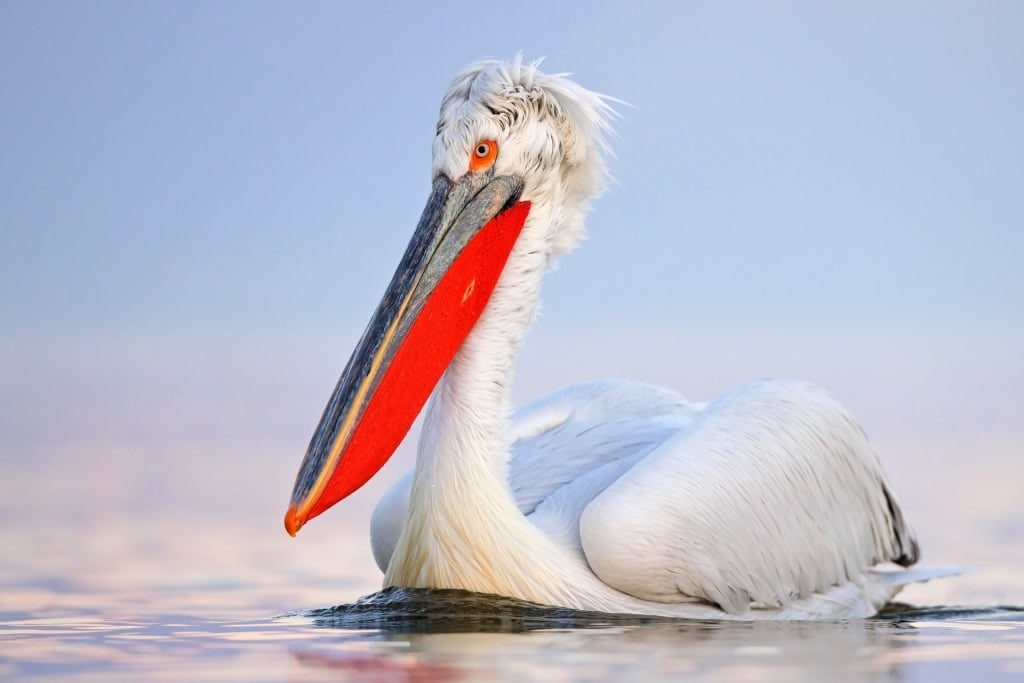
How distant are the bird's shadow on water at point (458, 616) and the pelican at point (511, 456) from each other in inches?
1.9

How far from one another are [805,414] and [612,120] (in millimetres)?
1386

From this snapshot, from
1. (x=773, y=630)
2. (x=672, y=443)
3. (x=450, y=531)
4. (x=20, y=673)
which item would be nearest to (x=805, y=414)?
(x=672, y=443)

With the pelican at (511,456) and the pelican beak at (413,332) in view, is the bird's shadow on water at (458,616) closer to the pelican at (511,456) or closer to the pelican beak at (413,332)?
the pelican at (511,456)

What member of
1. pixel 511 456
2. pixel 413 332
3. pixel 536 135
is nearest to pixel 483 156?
pixel 536 135

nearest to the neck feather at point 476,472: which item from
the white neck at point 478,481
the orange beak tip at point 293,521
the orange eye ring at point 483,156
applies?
the white neck at point 478,481

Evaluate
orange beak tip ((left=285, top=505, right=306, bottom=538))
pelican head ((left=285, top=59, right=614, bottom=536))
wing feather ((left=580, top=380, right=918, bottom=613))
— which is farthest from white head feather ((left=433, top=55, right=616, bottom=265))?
orange beak tip ((left=285, top=505, right=306, bottom=538))

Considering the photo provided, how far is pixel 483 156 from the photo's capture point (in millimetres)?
5043

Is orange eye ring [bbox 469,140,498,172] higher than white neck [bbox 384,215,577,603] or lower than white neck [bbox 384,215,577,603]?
higher

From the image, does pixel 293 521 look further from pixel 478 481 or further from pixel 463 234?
pixel 463 234

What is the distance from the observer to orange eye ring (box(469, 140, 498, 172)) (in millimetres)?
5035

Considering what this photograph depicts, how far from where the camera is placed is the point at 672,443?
5.34 meters

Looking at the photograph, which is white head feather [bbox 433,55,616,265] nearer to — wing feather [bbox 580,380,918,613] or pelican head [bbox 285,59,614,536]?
pelican head [bbox 285,59,614,536]

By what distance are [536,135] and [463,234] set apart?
426 millimetres

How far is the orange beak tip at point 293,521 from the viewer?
15.0 feet
